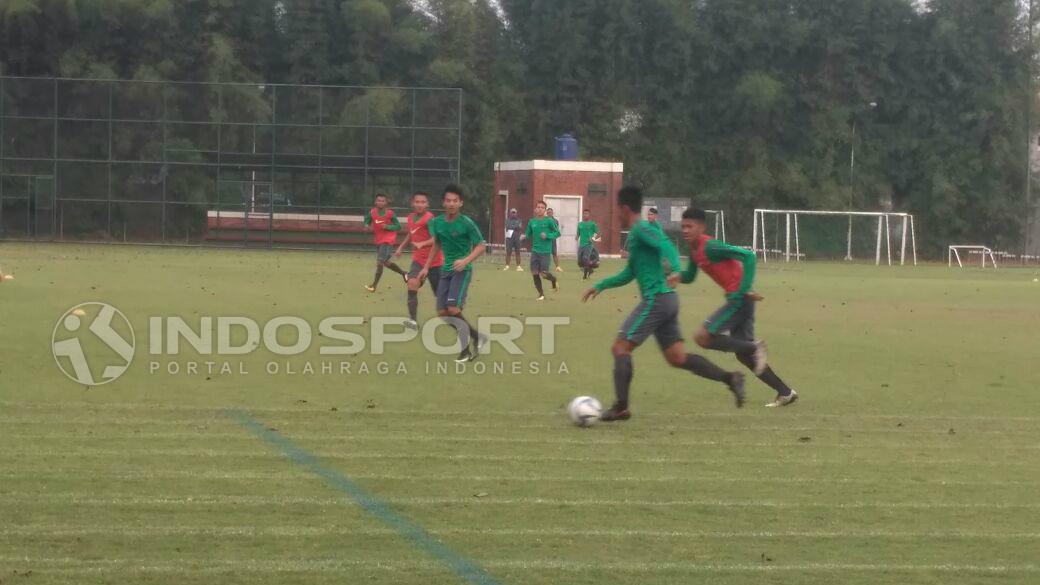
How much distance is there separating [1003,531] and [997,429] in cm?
375

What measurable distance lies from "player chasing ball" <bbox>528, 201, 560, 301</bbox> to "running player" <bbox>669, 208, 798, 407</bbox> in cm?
1252

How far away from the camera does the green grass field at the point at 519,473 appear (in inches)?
252

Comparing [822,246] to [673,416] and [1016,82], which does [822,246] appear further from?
[673,416]

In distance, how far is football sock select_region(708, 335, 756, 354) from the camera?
1164 cm

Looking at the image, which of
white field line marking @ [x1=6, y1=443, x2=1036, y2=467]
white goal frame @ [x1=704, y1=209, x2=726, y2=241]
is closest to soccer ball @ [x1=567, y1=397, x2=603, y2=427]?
white field line marking @ [x1=6, y1=443, x2=1036, y2=467]

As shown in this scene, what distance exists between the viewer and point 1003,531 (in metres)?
7.19

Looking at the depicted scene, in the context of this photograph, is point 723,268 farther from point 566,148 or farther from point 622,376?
point 566,148

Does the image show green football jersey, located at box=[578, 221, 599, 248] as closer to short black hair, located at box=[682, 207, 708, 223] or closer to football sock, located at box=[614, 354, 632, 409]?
short black hair, located at box=[682, 207, 708, 223]

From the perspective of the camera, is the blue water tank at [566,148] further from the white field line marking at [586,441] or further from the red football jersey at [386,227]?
the white field line marking at [586,441]

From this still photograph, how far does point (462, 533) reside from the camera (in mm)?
6898

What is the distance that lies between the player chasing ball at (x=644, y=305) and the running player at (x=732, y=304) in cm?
77

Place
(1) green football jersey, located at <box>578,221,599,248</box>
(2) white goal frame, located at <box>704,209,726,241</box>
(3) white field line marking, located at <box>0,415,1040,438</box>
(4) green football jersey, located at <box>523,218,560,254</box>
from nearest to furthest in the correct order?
(3) white field line marking, located at <box>0,415,1040,438</box>, (4) green football jersey, located at <box>523,218,560,254</box>, (1) green football jersey, located at <box>578,221,599,248</box>, (2) white goal frame, located at <box>704,209,726,241</box>

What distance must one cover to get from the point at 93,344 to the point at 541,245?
11956mm

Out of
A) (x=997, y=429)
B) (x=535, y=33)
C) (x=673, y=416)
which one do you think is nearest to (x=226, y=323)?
(x=673, y=416)
